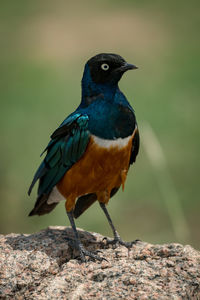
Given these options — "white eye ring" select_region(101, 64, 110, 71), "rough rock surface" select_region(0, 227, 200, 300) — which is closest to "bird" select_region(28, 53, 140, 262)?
"white eye ring" select_region(101, 64, 110, 71)

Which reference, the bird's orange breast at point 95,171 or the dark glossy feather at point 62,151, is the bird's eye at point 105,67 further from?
the bird's orange breast at point 95,171

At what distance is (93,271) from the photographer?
5871 millimetres

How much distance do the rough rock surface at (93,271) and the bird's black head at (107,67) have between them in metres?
1.99

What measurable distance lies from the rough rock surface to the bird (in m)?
0.30

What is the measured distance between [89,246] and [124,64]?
2.26 metres

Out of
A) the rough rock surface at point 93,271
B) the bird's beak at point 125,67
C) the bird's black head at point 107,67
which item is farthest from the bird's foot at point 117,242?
the bird's beak at point 125,67

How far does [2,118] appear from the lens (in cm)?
1488

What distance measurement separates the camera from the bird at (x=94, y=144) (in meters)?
6.48

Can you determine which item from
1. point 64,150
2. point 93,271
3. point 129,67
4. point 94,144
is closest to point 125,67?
point 129,67

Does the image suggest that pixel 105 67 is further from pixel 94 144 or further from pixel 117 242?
pixel 117 242

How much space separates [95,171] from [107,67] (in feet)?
4.16

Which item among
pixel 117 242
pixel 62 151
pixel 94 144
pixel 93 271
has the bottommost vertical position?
pixel 117 242

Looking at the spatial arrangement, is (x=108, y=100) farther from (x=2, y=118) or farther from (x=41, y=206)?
(x=2, y=118)

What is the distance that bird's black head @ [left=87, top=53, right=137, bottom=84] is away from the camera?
6.64m
